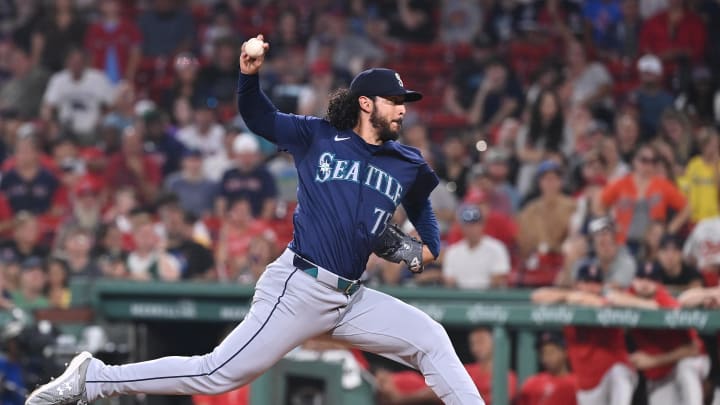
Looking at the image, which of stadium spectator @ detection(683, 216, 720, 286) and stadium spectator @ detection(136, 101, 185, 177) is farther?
stadium spectator @ detection(136, 101, 185, 177)

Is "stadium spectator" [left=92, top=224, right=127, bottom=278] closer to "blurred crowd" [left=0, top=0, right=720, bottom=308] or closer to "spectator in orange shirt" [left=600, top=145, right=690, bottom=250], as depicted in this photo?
"blurred crowd" [left=0, top=0, right=720, bottom=308]

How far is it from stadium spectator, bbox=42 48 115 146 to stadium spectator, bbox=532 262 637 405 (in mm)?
6814

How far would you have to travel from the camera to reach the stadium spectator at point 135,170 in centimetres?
1174

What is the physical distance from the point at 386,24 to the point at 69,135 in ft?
11.6

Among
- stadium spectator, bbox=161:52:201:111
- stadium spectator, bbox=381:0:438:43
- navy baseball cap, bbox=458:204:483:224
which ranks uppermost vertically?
stadium spectator, bbox=381:0:438:43

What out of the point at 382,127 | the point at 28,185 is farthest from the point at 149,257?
the point at 382,127

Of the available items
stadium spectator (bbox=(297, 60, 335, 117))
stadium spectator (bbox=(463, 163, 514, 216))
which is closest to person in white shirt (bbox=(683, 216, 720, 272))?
stadium spectator (bbox=(463, 163, 514, 216))

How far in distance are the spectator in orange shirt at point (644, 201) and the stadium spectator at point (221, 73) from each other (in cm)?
494

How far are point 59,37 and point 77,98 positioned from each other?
1.28 m

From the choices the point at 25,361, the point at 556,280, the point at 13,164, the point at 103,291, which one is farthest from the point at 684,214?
the point at 13,164

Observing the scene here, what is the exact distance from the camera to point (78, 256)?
1035cm

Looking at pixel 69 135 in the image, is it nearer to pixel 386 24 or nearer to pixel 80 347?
pixel 386 24

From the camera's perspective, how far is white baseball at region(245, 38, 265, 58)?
4824 millimetres

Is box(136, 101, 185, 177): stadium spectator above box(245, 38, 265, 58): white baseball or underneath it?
underneath
